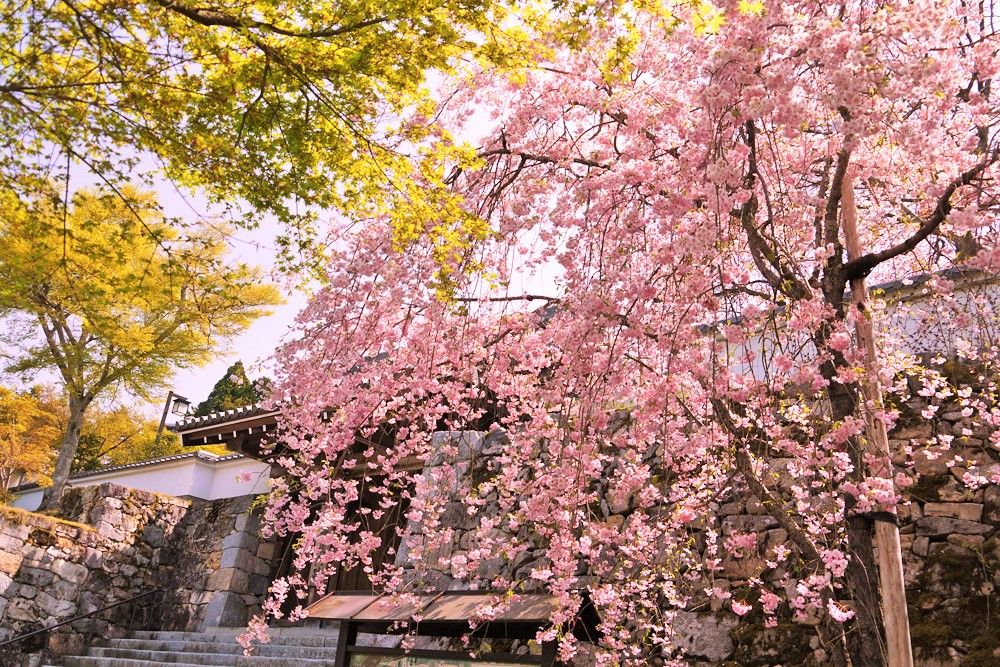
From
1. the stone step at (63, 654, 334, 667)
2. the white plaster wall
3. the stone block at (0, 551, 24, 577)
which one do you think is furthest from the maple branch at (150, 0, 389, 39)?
the white plaster wall

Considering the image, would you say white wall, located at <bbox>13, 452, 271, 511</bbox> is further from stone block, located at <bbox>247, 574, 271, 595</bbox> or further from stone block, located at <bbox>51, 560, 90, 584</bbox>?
stone block, located at <bbox>51, 560, 90, 584</bbox>

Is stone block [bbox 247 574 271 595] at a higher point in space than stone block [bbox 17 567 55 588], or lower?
higher

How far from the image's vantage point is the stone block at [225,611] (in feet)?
36.2

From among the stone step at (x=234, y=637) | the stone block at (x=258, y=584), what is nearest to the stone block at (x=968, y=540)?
the stone step at (x=234, y=637)

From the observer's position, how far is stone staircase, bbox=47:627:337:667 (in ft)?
27.9

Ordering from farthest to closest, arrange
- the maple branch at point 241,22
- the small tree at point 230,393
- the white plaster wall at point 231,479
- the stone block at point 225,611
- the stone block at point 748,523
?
the small tree at point 230,393, the white plaster wall at point 231,479, the stone block at point 225,611, the stone block at point 748,523, the maple branch at point 241,22

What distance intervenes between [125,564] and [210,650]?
128 inches

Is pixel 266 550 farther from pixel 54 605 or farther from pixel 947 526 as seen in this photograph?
pixel 947 526

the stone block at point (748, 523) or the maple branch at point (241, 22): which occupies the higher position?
the maple branch at point (241, 22)

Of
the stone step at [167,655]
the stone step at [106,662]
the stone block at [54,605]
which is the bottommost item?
the stone step at [106,662]

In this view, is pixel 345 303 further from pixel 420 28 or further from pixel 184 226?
pixel 420 28

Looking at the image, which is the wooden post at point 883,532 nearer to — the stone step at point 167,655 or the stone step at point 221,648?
the stone step at point 221,648

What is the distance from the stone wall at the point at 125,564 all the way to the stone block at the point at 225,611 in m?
0.01

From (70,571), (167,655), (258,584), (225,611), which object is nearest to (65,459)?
(70,571)
